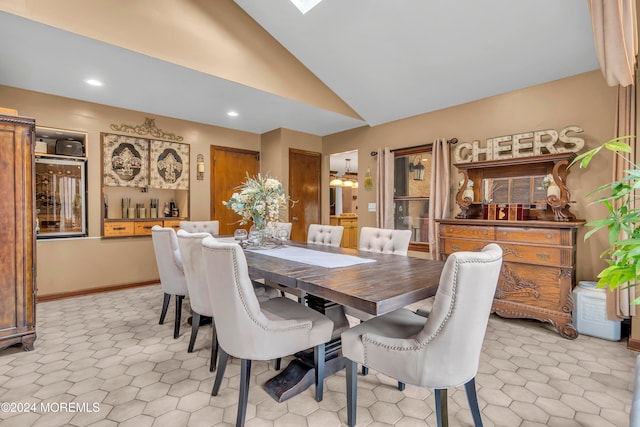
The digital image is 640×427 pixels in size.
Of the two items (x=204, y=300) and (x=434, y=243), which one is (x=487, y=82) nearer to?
(x=434, y=243)

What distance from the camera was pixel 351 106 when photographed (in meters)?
4.62

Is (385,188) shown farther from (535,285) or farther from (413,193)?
(535,285)

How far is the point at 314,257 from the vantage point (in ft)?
8.12

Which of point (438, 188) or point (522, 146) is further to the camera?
point (438, 188)

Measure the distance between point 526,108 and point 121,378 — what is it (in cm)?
451

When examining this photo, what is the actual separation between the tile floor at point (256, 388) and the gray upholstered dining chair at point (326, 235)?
1402mm

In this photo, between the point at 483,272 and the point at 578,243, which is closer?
the point at 483,272

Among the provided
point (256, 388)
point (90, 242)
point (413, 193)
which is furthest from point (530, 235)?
point (90, 242)

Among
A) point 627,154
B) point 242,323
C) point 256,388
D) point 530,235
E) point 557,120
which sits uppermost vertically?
point 557,120

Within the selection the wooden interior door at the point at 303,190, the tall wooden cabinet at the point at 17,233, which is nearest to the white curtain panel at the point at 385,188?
the wooden interior door at the point at 303,190

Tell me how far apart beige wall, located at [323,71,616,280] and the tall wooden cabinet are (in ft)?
13.9

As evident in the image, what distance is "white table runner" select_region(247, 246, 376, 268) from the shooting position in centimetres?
222

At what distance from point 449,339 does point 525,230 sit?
89.5 inches

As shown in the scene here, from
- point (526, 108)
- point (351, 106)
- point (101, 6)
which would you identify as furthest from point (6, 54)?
point (526, 108)
